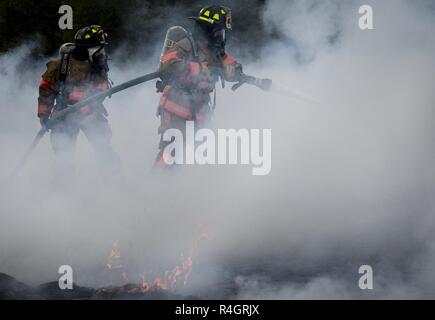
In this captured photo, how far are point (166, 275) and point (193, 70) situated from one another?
2.36 m

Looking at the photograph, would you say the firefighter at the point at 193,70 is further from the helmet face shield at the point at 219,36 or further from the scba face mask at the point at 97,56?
the scba face mask at the point at 97,56

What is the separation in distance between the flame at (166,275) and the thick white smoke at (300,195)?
10 cm

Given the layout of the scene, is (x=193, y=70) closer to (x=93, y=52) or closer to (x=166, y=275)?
(x=93, y=52)

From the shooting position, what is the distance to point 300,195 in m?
10.7

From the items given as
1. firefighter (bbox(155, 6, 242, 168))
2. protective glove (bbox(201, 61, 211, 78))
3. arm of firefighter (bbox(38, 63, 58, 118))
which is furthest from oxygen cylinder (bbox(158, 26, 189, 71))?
arm of firefighter (bbox(38, 63, 58, 118))

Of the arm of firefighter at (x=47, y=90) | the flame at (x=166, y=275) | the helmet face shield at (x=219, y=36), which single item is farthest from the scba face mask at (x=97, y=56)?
the flame at (x=166, y=275)

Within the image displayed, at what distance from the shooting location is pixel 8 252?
9.58 metres

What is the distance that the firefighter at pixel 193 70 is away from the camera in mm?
9562

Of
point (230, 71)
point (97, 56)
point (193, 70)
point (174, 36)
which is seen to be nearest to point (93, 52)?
point (97, 56)

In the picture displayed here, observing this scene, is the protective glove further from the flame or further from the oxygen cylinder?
the flame

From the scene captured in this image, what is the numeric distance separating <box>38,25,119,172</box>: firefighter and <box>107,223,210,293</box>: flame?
1.85m

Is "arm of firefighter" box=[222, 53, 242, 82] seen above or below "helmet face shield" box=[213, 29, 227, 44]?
below

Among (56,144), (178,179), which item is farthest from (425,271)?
(56,144)

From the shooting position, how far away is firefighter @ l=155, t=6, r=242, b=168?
9562 mm
